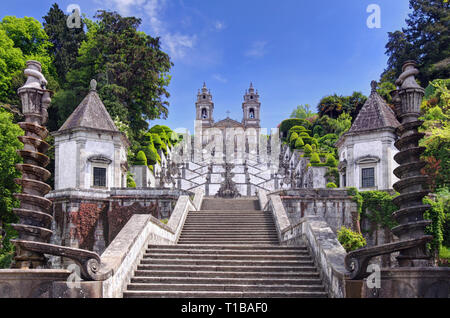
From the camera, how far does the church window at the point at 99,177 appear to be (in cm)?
2473

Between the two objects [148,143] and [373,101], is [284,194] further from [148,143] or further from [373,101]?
[148,143]

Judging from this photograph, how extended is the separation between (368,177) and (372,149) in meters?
1.72

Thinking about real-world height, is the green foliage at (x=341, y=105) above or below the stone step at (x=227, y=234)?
above

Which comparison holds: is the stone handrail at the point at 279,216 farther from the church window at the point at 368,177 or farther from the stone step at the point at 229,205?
the church window at the point at 368,177

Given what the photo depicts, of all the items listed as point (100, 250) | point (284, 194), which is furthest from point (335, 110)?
point (100, 250)

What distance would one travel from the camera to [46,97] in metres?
9.96

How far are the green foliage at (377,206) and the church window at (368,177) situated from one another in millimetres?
1865

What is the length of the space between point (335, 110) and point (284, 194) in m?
40.2

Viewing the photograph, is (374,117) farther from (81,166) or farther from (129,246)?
(129,246)

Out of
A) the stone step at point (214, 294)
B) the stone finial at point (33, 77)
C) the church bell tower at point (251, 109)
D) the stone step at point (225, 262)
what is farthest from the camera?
the church bell tower at point (251, 109)

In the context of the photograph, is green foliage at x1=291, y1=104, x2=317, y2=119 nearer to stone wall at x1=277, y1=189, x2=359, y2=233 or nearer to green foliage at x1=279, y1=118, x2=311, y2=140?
green foliage at x1=279, y1=118, x2=311, y2=140

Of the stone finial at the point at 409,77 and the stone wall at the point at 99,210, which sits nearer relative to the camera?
the stone finial at the point at 409,77

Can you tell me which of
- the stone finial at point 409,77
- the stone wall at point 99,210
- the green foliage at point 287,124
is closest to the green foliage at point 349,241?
the stone finial at point 409,77

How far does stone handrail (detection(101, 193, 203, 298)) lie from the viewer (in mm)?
8984
